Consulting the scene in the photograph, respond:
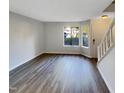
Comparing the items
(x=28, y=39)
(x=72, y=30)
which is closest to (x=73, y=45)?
(x=72, y=30)

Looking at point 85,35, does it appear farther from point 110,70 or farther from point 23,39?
point 110,70

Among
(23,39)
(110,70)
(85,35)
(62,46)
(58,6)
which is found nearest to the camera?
(110,70)

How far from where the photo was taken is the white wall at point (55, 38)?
10.7m

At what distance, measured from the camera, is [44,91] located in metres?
3.73

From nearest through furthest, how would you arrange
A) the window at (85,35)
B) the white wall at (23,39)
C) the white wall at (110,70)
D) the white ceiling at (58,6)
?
the white wall at (110,70) < the white ceiling at (58,6) < the white wall at (23,39) < the window at (85,35)

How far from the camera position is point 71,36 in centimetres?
1081

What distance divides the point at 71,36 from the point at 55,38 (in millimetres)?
1175

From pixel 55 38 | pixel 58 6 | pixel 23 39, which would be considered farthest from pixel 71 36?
pixel 58 6

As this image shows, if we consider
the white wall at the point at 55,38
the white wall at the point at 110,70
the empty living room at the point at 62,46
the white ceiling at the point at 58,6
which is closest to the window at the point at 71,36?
the empty living room at the point at 62,46

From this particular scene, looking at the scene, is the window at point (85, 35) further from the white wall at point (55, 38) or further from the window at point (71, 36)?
the white wall at point (55, 38)

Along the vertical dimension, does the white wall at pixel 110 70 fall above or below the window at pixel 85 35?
below

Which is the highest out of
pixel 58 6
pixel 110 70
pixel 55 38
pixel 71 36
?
pixel 58 6

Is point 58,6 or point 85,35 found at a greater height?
point 58,6
